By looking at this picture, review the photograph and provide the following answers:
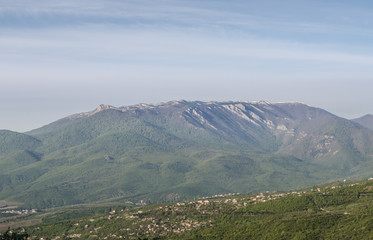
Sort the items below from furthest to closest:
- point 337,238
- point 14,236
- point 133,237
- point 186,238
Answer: point 133,237
point 186,238
point 337,238
point 14,236

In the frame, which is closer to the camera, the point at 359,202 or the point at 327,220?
the point at 327,220

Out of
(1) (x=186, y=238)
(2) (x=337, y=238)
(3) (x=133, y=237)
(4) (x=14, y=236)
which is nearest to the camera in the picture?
(4) (x=14, y=236)

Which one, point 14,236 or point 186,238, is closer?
point 14,236

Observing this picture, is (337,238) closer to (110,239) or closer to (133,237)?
(133,237)

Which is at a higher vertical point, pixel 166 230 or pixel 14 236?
pixel 14 236

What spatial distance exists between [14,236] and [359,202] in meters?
142

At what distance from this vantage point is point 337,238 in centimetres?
14512

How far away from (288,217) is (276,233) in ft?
73.1

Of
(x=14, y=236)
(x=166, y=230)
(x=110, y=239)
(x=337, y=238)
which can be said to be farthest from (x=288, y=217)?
(x=14, y=236)

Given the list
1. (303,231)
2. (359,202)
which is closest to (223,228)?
(303,231)

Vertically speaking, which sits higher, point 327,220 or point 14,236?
point 14,236

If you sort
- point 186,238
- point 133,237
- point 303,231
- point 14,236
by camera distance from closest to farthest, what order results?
point 14,236 < point 303,231 < point 186,238 < point 133,237

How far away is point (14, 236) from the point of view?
383 ft

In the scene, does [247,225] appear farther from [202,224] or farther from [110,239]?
[110,239]
